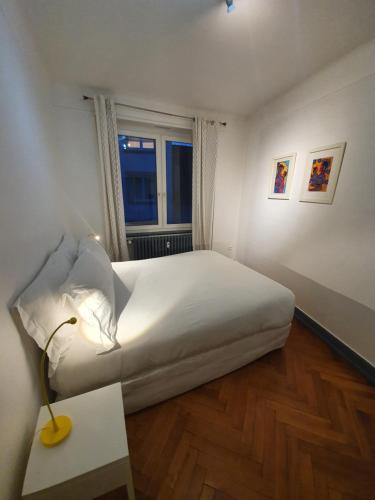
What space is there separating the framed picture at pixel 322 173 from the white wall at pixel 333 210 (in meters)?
0.06

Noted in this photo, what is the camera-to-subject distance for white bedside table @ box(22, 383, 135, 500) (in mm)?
627

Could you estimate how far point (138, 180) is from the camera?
284 cm

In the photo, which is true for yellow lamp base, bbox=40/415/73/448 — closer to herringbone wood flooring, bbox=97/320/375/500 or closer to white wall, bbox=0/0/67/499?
white wall, bbox=0/0/67/499

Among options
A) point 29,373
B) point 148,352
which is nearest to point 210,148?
point 148,352

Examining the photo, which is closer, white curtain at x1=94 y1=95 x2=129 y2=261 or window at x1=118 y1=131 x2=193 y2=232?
white curtain at x1=94 y1=95 x2=129 y2=261

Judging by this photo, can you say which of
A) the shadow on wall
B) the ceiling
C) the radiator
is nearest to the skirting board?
the shadow on wall

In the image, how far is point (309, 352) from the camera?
5.87ft

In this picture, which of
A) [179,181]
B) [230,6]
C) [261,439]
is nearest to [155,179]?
[179,181]

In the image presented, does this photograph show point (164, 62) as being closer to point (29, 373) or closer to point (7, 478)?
point (29, 373)

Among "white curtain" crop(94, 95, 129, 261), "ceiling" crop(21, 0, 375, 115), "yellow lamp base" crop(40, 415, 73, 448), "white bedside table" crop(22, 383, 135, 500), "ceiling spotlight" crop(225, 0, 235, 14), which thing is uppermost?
"ceiling" crop(21, 0, 375, 115)

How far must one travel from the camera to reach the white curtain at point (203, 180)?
8.91 feet

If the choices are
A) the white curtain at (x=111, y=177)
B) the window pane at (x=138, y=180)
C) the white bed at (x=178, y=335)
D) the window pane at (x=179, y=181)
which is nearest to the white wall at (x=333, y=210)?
the white bed at (x=178, y=335)

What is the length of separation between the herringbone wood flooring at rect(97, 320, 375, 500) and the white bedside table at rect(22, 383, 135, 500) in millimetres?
340

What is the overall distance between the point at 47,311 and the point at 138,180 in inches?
92.2
